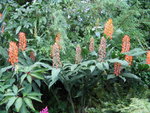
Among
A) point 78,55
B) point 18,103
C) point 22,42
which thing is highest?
point 22,42

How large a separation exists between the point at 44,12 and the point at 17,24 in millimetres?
408

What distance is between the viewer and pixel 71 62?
337 cm

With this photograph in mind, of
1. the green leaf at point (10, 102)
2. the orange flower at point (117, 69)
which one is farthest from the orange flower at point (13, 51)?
the orange flower at point (117, 69)

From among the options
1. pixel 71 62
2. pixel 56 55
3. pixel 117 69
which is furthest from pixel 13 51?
Answer: pixel 117 69

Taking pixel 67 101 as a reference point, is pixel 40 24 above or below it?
above

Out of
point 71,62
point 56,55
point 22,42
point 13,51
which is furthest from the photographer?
point 71,62

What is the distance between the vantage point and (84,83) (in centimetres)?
324

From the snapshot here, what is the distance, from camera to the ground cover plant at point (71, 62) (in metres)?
2.82

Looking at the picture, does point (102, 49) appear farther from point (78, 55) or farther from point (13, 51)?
point (13, 51)

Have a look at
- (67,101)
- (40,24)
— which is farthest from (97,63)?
(40,24)

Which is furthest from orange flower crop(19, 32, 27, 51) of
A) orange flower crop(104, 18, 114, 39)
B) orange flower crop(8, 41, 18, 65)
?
orange flower crop(104, 18, 114, 39)

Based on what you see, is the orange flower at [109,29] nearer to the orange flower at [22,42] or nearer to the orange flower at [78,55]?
the orange flower at [78,55]

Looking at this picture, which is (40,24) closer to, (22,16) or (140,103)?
(22,16)

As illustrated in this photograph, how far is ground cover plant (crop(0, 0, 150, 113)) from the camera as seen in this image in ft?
9.26
